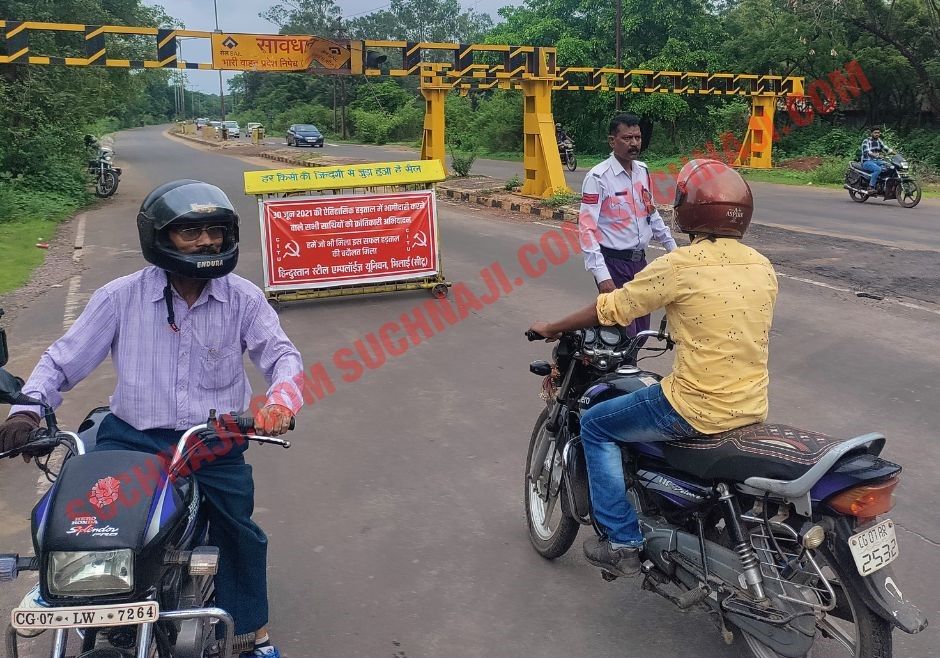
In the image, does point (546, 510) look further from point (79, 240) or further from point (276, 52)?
point (276, 52)

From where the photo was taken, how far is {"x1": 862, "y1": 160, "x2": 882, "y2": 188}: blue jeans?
57.3 ft

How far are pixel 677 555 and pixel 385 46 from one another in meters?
14.9

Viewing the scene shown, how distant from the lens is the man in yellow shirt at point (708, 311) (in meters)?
3.01

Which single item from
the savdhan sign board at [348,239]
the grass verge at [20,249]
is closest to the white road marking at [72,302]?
the grass verge at [20,249]

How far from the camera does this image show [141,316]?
2854mm

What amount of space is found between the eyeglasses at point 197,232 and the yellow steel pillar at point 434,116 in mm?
17041

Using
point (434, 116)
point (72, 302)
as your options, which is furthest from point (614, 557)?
point (434, 116)

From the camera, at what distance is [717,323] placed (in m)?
3.01

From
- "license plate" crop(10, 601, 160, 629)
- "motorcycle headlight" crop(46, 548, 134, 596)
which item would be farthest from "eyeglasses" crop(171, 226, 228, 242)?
Result: "license plate" crop(10, 601, 160, 629)

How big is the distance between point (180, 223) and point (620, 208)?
3.80 metres

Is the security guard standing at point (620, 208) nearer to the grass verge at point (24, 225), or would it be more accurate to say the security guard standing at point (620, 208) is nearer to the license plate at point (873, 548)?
the license plate at point (873, 548)

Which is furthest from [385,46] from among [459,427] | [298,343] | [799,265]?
[459,427]

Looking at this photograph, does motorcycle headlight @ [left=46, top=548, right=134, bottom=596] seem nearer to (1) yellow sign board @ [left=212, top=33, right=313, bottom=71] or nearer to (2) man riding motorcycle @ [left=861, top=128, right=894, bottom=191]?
(1) yellow sign board @ [left=212, top=33, right=313, bottom=71]

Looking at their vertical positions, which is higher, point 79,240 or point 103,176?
point 103,176
